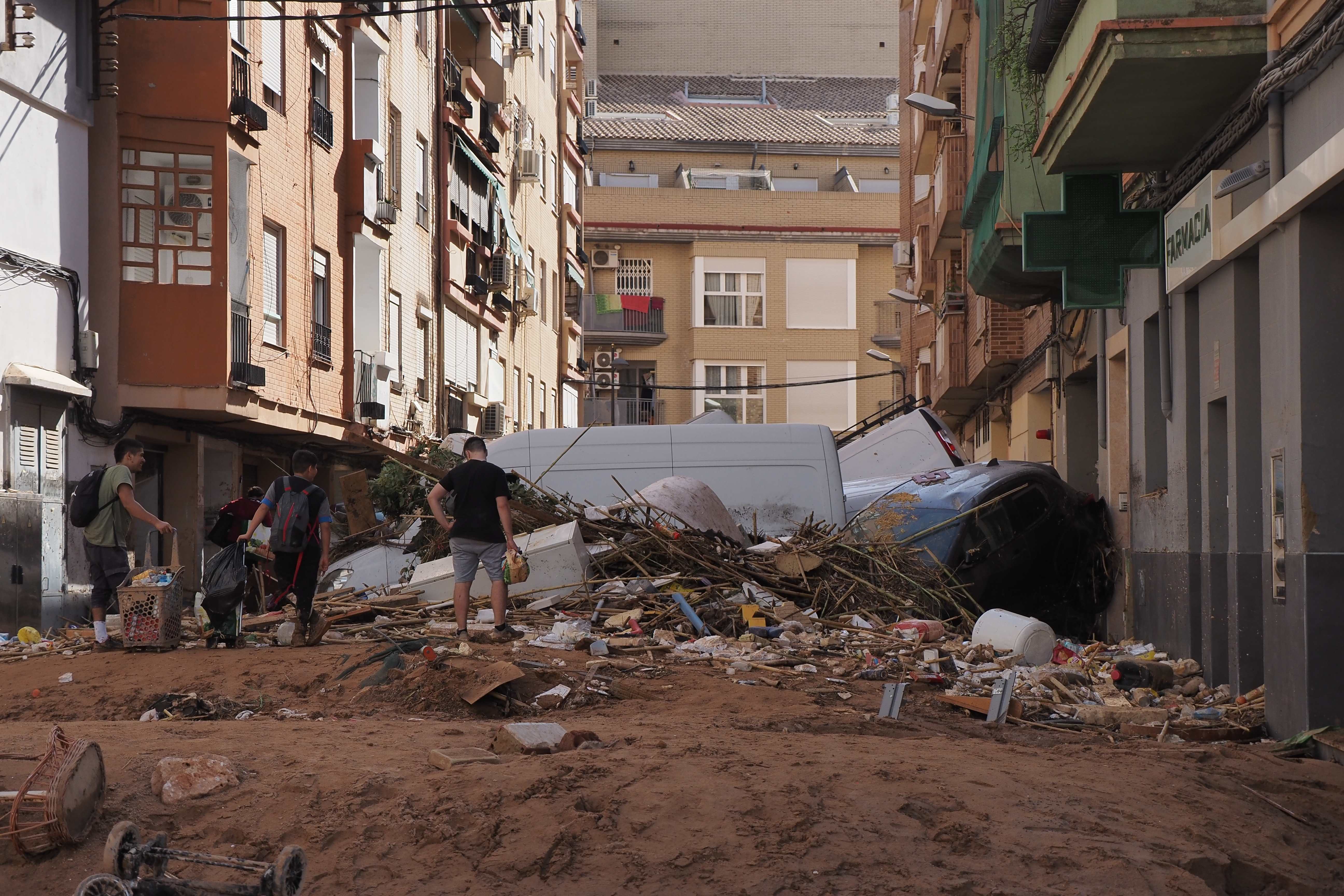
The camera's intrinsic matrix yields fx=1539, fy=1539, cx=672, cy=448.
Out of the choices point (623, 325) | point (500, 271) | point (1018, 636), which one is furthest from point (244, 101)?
point (623, 325)

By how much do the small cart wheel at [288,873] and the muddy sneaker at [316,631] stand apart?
6.93 metres

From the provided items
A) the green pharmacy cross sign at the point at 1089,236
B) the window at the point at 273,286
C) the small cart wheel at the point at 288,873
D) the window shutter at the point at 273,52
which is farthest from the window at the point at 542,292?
the small cart wheel at the point at 288,873

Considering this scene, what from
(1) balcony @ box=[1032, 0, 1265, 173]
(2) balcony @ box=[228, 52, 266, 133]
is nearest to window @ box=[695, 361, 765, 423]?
(2) balcony @ box=[228, 52, 266, 133]

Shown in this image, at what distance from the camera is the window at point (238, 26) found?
62.4 feet

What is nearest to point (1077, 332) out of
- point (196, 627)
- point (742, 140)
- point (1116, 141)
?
point (1116, 141)

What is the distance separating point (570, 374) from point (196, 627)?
32.4 m

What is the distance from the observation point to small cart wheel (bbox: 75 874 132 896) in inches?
187

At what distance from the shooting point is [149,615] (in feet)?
37.8

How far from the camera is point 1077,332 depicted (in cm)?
1698

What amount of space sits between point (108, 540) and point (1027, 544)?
8.85m

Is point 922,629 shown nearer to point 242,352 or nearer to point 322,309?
point 242,352

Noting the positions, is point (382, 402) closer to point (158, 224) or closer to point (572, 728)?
point (158, 224)

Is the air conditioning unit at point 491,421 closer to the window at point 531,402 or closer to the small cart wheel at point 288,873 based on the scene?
the window at point 531,402

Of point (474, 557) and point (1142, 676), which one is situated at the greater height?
point (474, 557)
